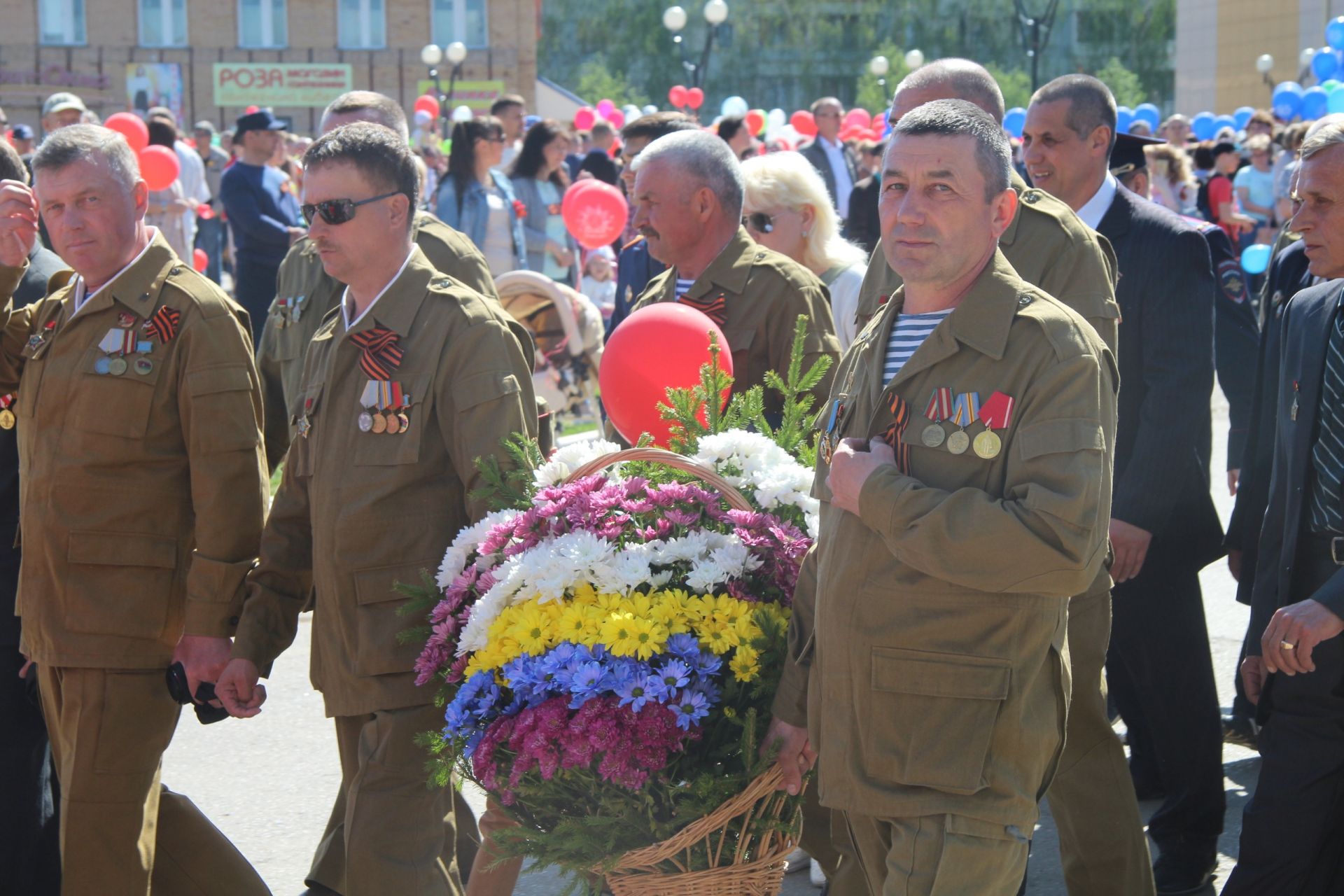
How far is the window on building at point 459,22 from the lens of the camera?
63125 mm

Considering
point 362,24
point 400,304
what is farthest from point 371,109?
point 362,24

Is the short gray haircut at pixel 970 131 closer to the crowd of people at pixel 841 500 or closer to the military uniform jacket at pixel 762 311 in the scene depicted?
the crowd of people at pixel 841 500

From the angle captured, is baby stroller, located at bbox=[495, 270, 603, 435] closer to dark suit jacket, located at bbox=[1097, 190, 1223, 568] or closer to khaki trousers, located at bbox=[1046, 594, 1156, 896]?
dark suit jacket, located at bbox=[1097, 190, 1223, 568]

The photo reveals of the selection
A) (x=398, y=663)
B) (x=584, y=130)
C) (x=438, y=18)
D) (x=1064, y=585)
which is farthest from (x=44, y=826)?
(x=438, y=18)

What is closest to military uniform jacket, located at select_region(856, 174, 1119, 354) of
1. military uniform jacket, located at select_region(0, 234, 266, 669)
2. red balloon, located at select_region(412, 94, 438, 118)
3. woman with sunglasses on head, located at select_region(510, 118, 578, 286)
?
military uniform jacket, located at select_region(0, 234, 266, 669)

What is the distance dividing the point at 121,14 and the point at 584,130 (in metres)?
43.6

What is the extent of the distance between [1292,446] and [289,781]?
142 inches

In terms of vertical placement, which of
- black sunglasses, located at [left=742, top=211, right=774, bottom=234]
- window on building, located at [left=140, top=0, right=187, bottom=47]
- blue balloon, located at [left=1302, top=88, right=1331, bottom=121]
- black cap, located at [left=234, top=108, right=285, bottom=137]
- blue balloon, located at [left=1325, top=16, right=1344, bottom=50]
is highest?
window on building, located at [left=140, top=0, right=187, bottom=47]

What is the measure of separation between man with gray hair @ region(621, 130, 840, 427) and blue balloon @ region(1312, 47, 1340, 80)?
15.8m

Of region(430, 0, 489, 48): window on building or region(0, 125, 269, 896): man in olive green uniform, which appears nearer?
region(0, 125, 269, 896): man in olive green uniform

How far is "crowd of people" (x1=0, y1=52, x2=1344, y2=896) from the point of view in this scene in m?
2.79

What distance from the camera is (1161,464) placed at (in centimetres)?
433

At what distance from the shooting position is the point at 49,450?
388cm

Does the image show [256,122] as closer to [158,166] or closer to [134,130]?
[158,166]
